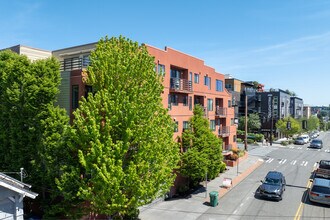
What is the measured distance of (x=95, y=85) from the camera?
15.7m

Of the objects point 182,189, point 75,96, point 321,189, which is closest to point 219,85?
point 182,189

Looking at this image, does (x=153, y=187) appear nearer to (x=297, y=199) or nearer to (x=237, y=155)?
(x=297, y=199)

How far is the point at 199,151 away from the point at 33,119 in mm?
14900

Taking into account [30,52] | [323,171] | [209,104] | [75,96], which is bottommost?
[323,171]

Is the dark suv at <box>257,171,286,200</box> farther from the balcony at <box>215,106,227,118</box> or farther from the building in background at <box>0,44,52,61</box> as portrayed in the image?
the building in background at <box>0,44,52,61</box>

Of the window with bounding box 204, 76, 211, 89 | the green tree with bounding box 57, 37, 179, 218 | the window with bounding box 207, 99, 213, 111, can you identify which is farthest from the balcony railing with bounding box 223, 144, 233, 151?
the green tree with bounding box 57, 37, 179, 218

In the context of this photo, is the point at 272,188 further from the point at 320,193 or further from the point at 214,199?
the point at 214,199

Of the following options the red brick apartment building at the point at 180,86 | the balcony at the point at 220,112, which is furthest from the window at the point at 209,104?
the balcony at the point at 220,112

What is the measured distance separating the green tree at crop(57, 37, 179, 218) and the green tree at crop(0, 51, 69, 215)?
5.32ft

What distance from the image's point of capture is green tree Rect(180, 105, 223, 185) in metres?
24.3

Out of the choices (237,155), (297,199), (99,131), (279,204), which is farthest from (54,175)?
(237,155)

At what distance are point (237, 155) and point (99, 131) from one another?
2750 cm

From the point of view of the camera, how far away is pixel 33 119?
53.7 ft

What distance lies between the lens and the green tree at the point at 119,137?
13.6 metres
